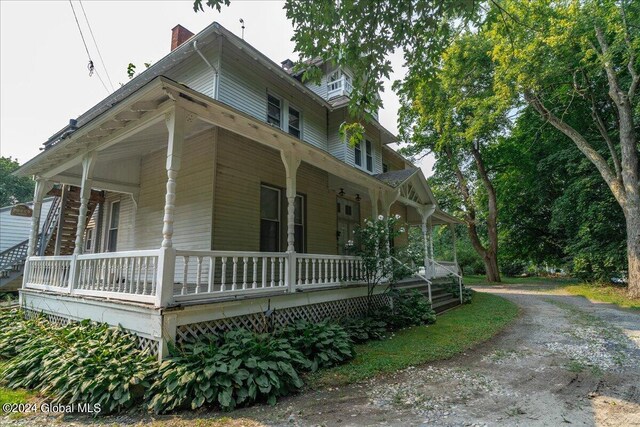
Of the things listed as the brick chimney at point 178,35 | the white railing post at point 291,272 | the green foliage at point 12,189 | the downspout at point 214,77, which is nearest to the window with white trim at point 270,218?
the white railing post at point 291,272

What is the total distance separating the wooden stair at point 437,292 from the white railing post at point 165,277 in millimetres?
6853

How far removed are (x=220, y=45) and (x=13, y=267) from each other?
11.2 meters

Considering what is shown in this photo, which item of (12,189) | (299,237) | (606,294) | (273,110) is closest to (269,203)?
(299,237)

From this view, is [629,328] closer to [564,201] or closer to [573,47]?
[564,201]

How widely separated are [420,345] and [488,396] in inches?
90.1

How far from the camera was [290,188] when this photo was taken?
666cm

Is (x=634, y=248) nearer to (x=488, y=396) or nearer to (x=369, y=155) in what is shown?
(x=369, y=155)

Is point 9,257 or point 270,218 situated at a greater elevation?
point 270,218

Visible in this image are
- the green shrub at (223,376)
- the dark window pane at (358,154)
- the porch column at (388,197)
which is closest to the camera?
the green shrub at (223,376)

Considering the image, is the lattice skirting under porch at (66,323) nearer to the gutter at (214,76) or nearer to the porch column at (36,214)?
the porch column at (36,214)

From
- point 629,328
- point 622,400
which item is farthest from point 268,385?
point 629,328

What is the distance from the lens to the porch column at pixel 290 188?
6469 mm

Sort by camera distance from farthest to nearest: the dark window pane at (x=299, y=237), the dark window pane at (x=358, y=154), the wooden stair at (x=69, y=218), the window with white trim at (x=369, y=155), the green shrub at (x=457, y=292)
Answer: the window with white trim at (x=369, y=155), the dark window pane at (x=358, y=154), the green shrub at (x=457, y=292), the wooden stair at (x=69, y=218), the dark window pane at (x=299, y=237)

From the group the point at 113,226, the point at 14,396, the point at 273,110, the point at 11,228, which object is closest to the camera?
the point at 14,396
